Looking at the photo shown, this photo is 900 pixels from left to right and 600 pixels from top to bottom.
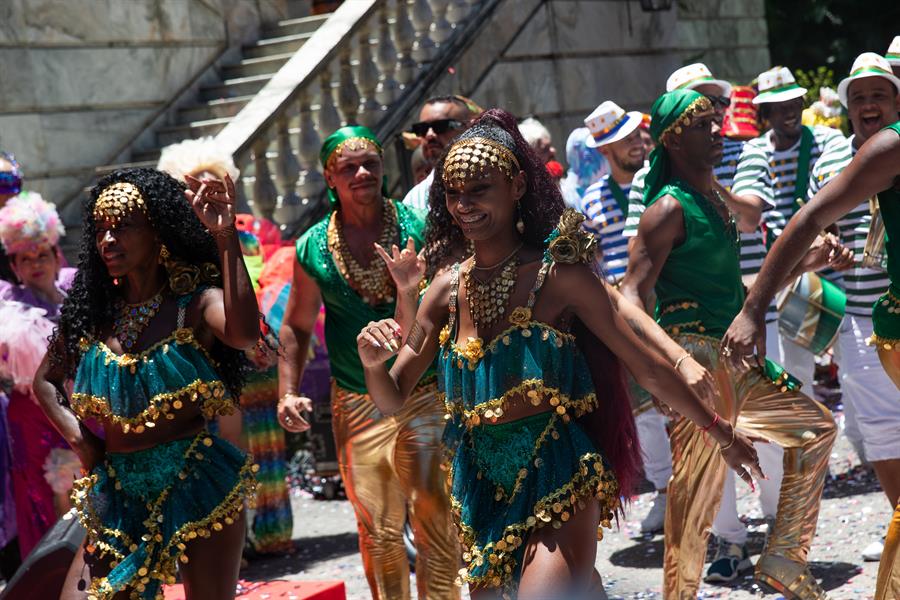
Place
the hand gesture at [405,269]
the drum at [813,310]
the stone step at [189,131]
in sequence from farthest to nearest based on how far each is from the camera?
the stone step at [189,131], the drum at [813,310], the hand gesture at [405,269]

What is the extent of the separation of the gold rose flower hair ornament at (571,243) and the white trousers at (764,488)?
211cm

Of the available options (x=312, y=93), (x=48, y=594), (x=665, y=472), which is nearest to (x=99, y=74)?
(x=312, y=93)

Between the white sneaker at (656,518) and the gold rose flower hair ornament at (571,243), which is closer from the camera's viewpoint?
the gold rose flower hair ornament at (571,243)

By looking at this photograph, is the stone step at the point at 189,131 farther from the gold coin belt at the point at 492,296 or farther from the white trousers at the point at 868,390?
the gold coin belt at the point at 492,296

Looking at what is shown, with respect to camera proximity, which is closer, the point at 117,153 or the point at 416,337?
the point at 416,337

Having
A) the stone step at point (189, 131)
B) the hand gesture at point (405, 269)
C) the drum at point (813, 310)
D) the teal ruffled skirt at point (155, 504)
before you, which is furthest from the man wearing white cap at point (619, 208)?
the stone step at point (189, 131)

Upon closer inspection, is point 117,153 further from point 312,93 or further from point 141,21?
point 312,93

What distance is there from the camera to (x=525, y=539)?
177 inches

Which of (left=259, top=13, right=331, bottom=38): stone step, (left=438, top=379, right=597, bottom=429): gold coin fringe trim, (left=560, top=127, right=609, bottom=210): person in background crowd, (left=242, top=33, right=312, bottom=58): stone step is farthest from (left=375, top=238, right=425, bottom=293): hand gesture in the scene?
(left=259, top=13, right=331, bottom=38): stone step

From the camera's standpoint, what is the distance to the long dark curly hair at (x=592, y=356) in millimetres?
4746

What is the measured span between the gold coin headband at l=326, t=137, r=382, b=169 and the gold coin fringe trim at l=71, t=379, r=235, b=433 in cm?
165

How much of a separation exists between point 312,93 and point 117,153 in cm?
249

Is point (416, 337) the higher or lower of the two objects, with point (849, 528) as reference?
higher

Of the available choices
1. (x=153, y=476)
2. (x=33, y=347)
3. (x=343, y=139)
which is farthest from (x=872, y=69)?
(x=33, y=347)
